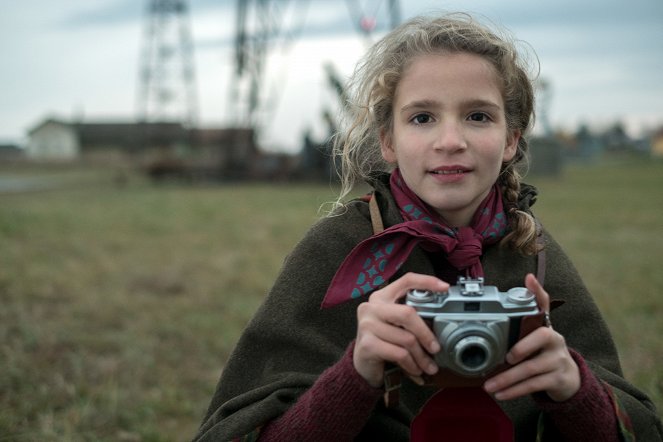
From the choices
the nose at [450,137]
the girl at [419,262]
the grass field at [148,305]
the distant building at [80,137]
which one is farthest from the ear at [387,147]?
the distant building at [80,137]

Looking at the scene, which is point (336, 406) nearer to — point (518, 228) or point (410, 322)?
point (410, 322)

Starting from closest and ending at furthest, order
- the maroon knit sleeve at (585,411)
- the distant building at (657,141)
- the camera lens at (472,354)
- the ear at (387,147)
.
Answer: the camera lens at (472,354), the maroon knit sleeve at (585,411), the ear at (387,147), the distant building at (657,141)

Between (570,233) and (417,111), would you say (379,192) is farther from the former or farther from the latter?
(570,233)

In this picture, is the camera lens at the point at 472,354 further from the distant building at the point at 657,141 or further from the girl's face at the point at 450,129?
the distant building at the point at 657,141

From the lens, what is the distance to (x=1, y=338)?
405 centimetres

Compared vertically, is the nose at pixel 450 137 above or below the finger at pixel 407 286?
above

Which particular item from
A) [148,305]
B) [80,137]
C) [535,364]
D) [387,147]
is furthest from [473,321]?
[80,137]

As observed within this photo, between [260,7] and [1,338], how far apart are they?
72.2ft

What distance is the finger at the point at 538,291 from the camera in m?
1.31

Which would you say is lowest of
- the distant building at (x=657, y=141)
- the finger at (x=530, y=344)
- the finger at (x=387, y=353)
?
the distant building at (x=657, y=141)

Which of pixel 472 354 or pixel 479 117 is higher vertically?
→ pixel 479 117

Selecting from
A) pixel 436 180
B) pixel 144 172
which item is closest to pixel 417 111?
pixel 436 180

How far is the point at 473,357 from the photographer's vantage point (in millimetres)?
1288

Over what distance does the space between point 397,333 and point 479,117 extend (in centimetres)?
60
